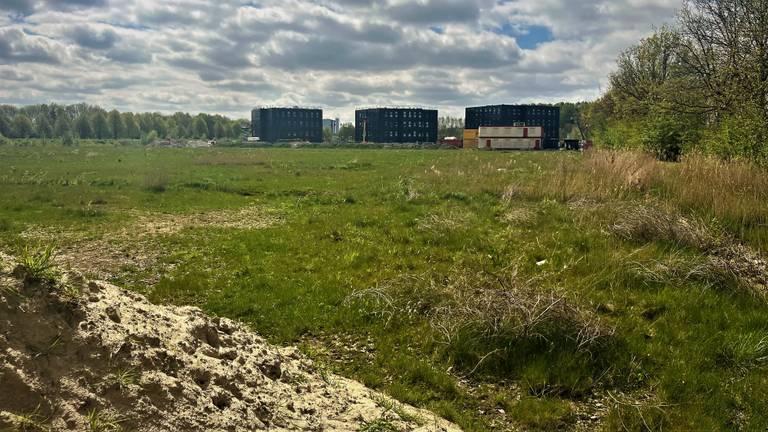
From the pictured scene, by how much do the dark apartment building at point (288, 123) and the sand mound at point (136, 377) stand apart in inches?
6209

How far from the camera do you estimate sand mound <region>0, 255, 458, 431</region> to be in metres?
3.32

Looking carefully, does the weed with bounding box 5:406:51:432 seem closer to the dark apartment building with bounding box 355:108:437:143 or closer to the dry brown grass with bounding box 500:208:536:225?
the dry brown grass with bounding box 500:208:536:225

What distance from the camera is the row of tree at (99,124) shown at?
11106cm

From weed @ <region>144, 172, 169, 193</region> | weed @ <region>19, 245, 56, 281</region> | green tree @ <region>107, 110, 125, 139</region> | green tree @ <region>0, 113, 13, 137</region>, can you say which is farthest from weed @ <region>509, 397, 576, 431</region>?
green tree @ <region>107, 110, 125, 139</region>

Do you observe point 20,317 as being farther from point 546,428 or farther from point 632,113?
point 632,113

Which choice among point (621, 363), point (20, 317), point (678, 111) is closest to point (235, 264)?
point (20, 317)

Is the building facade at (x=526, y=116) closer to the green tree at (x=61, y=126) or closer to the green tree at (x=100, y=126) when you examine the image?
the green tree at (x=100, y=126)

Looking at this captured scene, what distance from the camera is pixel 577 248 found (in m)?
10.3

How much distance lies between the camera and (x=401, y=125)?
154 meters

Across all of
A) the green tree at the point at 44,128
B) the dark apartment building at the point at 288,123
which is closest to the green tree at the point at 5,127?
the green tree at the point at 44,128

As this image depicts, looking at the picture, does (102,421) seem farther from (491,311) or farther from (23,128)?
(23,128)

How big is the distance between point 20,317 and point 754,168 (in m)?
16.0

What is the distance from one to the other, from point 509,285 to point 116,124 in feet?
497

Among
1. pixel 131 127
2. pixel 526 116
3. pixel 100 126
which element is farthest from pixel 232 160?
pixel 526 116
